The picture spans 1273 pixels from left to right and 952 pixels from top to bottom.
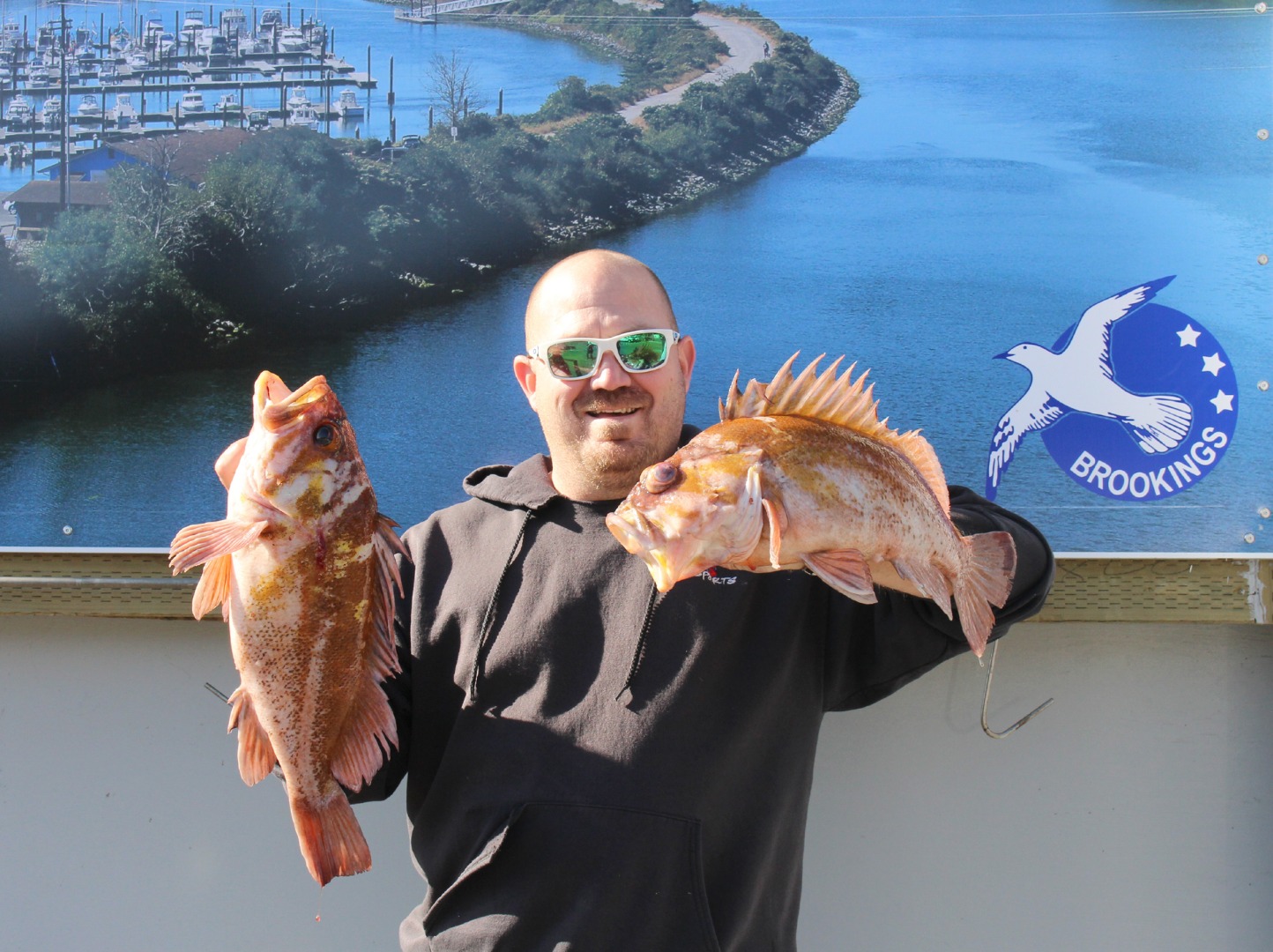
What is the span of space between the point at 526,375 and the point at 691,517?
1.10m

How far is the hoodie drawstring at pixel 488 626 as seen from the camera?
2.16m

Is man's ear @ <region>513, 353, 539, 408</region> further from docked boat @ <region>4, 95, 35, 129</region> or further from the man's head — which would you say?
docked boat @ <region>4, 95, 35, 129</region>

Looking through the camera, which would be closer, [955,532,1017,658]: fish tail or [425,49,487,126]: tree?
[955,532,1017,658]: fish tail

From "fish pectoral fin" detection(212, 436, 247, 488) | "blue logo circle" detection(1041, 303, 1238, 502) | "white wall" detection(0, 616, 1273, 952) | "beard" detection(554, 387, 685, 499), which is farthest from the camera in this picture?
"white wall" detection(0, 616, 1273, 952)

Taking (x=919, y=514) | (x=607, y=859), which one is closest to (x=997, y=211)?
(x=919, y=514)

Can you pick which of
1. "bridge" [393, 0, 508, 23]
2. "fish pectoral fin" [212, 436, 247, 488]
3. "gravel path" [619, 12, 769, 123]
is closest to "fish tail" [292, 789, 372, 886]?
"fish pectoral fin" [212, 436, 247, 488]

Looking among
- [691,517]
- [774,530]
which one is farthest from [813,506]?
[691,517]

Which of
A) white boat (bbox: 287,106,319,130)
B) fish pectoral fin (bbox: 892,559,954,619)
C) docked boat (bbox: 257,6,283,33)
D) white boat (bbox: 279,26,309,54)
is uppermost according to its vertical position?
docked boat (bbox: 257,6,283,33)

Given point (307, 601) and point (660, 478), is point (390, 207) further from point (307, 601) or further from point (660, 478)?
point (660, 478)

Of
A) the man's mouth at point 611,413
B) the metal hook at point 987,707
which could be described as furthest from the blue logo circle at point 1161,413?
the man's mouth at point 611,413

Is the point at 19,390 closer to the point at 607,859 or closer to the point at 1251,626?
the point at 607,859

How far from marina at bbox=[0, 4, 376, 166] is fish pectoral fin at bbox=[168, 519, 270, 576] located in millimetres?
1587

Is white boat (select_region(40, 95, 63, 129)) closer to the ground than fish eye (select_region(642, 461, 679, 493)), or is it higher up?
higher up

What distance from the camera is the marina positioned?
2822mm
